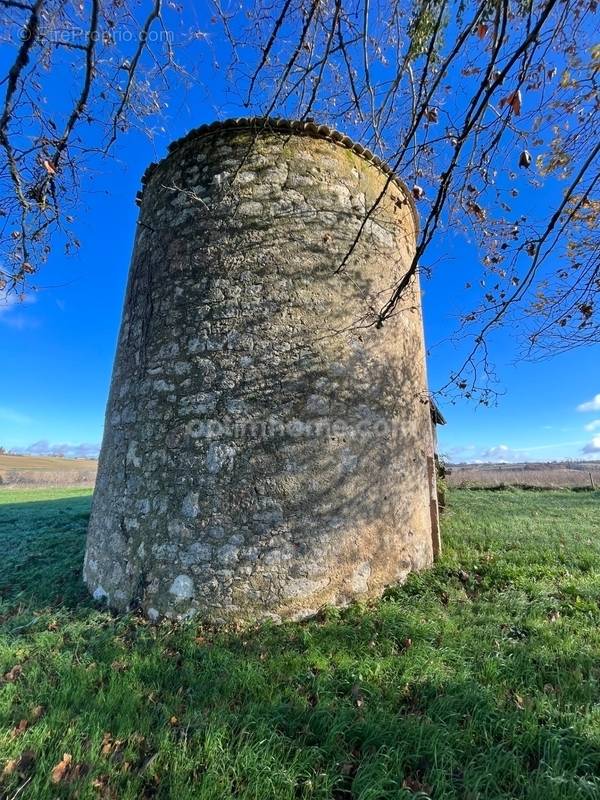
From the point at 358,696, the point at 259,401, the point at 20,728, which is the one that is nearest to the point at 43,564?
the point at 20,728

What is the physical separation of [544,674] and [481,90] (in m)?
3.99

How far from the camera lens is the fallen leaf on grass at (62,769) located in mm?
2271

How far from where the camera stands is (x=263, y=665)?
3.42m

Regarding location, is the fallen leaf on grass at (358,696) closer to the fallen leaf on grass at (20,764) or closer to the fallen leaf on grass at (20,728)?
the fallen leaf on grass at (20,764)

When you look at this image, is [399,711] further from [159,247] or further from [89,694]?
[159,247]

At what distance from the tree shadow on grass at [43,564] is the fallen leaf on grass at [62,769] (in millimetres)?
2563

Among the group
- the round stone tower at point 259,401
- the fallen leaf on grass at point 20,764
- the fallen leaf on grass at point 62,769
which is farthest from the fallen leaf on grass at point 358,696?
the fallen leaf on grass at point 20,764

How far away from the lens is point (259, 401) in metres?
4.51

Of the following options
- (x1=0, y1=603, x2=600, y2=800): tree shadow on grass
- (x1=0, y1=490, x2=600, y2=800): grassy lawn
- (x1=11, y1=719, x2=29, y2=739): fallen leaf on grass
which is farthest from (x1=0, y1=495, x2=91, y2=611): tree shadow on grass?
(x1=11, y1=719, x2=29, y2=739): fallen leaf on grass

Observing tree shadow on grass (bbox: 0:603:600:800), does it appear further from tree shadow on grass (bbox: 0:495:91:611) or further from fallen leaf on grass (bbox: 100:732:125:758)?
tree shadow on grass (bbox: 0:495:91:611)

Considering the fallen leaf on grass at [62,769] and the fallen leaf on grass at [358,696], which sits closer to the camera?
the fallen leaf on grass at [62,769]

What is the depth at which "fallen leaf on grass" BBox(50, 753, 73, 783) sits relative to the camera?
2271 mm

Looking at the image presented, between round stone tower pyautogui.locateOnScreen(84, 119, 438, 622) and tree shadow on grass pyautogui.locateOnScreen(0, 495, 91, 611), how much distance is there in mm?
488

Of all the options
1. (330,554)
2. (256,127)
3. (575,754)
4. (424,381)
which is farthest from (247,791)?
(256,127)
